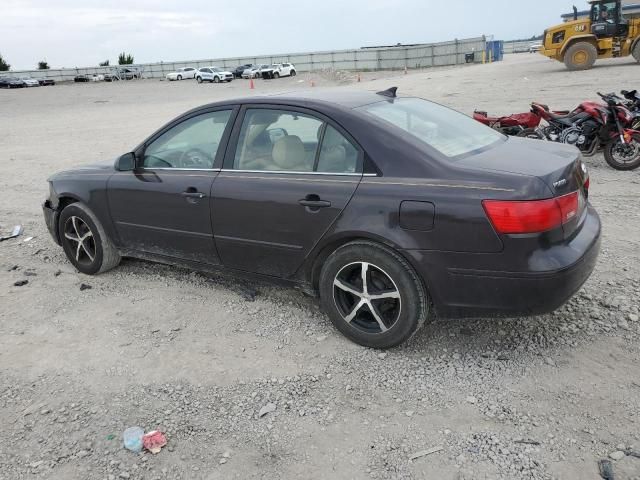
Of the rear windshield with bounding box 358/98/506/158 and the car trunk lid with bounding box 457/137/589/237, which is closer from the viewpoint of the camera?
the car trunk lid with bounding box 457/137/589/237

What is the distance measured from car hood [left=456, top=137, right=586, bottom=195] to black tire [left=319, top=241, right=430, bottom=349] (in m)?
0.73

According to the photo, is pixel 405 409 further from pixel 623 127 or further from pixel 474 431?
pixel 623 127

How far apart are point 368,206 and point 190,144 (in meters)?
1.77

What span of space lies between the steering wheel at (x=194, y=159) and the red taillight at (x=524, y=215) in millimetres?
2172

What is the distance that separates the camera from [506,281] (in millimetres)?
3004

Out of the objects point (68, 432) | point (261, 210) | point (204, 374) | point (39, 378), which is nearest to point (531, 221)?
point (261, 210)

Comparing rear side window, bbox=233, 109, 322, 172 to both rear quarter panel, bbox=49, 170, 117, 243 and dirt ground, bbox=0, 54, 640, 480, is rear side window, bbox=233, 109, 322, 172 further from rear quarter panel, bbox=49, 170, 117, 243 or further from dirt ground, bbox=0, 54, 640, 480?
rear quarter panel, bbox=49, 170, 117, 243

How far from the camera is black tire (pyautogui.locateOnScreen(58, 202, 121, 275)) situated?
491cm

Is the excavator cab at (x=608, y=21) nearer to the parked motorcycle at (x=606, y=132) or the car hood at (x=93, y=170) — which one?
the parked motorcycle at (x=606, y=132)

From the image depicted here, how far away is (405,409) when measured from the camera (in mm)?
3000

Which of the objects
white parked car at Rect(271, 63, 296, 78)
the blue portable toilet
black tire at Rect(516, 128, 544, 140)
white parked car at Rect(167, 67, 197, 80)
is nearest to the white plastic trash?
A: black tire at Rect(516, 128, 544, 140)

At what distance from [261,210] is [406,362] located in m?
1.39

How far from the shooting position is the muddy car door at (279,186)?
350 cm

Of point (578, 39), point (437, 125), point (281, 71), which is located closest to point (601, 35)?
point (578, 39)
